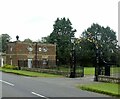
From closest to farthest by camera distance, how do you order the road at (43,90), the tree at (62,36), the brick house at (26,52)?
1. the road at (43,90)
2. the brick house at (26,52)
3. the tree at (62,36)

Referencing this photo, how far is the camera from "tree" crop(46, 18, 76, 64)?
87.3 meters

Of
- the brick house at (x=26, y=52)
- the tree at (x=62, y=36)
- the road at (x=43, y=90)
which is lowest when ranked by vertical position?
the road at (x=43, y=90)

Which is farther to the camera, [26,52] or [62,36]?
[62,36]

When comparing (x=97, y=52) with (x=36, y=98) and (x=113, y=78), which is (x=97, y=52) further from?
(x=36, y=98)

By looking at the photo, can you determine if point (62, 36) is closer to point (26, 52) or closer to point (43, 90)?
point (26, 52)

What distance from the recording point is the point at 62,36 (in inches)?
3743

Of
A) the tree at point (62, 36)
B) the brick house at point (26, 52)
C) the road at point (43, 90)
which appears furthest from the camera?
the tree at point (62, 36)

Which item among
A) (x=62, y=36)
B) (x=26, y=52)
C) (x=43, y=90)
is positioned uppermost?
(x=62, y=36)

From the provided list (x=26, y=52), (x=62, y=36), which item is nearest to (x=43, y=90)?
(x=26, y=52)

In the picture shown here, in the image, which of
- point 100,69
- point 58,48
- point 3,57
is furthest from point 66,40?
point 100,69

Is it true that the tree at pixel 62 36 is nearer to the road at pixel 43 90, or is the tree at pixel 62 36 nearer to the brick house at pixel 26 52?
the brick house at pixel 26 52

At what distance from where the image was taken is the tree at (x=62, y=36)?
87.3 m

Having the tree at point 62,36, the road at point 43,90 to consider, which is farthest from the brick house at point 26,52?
the road at point 43,90

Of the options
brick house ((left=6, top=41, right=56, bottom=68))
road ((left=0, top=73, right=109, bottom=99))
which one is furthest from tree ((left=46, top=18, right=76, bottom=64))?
road ((left=0, top=73, right=109, bottom=99))
